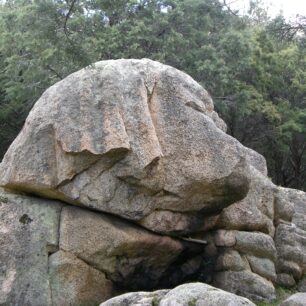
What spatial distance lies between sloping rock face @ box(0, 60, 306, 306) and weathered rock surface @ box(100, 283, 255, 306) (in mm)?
3807

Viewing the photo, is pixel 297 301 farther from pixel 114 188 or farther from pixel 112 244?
pixel 114 188

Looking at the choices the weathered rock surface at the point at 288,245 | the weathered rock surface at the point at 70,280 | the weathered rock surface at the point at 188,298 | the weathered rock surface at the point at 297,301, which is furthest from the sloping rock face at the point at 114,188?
the weathered rock surface at the point at 188,298

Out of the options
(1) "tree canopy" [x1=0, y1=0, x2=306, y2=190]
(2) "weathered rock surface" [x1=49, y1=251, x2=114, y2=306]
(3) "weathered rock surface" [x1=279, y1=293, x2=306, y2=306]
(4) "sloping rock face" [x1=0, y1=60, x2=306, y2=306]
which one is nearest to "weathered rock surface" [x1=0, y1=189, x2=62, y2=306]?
(4) "sloping rock face" [x1=0, y1=60, x2=306, y2=306]

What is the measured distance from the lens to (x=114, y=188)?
13250 mm

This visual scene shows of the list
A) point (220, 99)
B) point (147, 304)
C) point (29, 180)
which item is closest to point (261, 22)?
point (220, 99)

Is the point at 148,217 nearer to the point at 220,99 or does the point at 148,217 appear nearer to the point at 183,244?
the point at 183,244

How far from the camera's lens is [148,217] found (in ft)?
44.4

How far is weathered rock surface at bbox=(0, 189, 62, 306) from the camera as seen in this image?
12.8m

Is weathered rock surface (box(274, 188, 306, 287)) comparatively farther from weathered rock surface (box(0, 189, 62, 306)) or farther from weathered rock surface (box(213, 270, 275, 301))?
weathered rock surface (box(0, 189, 62, 306))

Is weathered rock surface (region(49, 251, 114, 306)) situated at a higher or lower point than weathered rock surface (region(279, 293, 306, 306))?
lower

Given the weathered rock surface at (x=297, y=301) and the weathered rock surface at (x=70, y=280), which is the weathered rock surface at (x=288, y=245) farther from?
the weathered rock surface at (x=70, y=280)

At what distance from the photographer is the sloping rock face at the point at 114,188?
512 inches

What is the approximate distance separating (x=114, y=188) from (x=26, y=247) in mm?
2155

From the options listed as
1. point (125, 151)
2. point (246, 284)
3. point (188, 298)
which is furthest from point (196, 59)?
point (188, 298)
